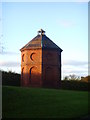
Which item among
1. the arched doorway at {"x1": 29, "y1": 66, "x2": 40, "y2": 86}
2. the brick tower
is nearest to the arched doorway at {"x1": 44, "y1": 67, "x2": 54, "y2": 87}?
the brick tower

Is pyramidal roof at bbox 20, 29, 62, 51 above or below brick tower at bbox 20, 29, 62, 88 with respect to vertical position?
above

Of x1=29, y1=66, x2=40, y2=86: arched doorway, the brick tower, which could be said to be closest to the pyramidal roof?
the brick tower

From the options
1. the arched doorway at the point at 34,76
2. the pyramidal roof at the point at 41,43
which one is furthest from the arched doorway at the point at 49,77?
the pyramidal roof at the point at 41,43

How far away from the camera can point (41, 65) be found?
119 feet

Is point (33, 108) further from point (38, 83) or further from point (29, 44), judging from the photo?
point (29, 44)

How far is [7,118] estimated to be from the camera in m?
11.8

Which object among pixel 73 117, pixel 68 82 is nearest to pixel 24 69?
pixel 68 82

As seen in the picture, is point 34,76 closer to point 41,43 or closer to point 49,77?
point 49,77

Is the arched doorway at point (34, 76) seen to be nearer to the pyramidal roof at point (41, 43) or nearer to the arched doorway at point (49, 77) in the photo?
the arched doorway at point (49, 77)

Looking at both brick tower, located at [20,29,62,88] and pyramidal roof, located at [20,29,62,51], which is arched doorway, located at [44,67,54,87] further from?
pyramidal roof, located at [20,29,62,51]

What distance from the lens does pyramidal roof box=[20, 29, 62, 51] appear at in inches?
1465

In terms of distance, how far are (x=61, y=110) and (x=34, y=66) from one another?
75.0ft

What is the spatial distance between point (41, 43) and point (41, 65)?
3.80m

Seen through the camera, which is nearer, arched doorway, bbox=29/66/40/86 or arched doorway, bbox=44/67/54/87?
arched doorway, bbox=44/67/54/87
